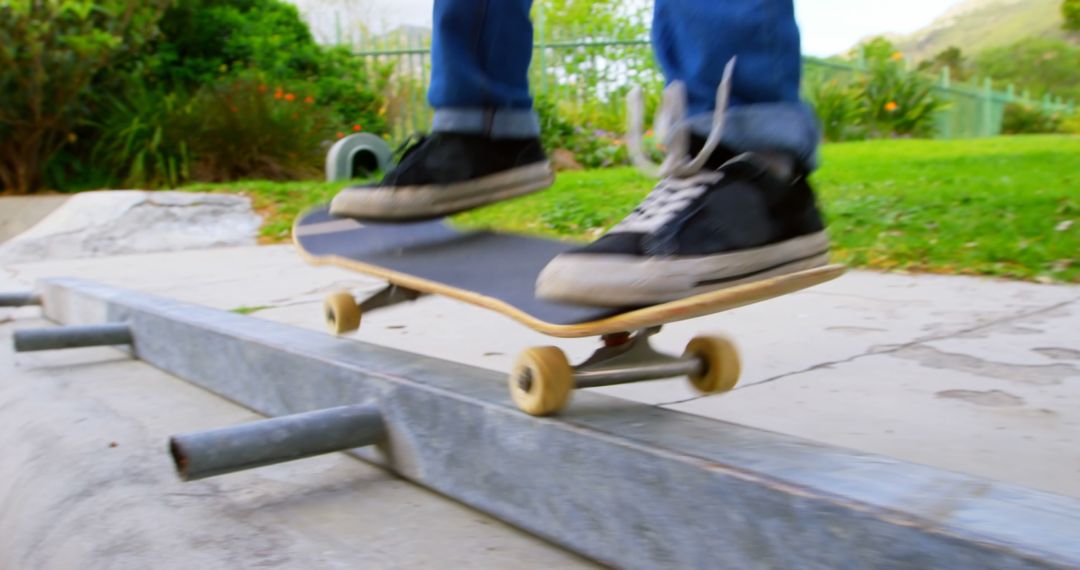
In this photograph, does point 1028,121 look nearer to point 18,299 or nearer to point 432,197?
point 18,299

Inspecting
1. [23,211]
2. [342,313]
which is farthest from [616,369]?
[23,211]

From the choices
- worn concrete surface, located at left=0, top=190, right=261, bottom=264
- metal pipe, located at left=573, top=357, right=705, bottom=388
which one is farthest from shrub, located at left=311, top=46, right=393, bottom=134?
metal pipe, located at left=573, top=357, right=705, bottom=388

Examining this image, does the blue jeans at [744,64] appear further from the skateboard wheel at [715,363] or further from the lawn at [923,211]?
the lawn at [923,211]

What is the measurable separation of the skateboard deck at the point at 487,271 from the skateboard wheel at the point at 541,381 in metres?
0.04

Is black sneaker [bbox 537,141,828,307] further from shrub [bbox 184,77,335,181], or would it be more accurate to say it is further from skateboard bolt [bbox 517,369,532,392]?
shrub [bbox 184,77,335,181]

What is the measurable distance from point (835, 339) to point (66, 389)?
1645 mm

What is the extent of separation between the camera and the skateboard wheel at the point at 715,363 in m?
1.25

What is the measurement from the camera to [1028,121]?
65.9ft

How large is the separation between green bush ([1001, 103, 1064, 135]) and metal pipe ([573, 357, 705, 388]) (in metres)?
20.7

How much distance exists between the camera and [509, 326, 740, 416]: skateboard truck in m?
1.03

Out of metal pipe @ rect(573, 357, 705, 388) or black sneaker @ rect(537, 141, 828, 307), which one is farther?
metal pipe @ rect(573, 357, 705, 388)

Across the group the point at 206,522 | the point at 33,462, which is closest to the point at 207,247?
the point at 33,462

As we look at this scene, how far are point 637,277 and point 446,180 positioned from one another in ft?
2.05

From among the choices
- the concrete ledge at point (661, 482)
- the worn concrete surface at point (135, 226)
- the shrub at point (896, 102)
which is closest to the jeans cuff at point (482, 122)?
the concrete ledge at point (661, 482)
